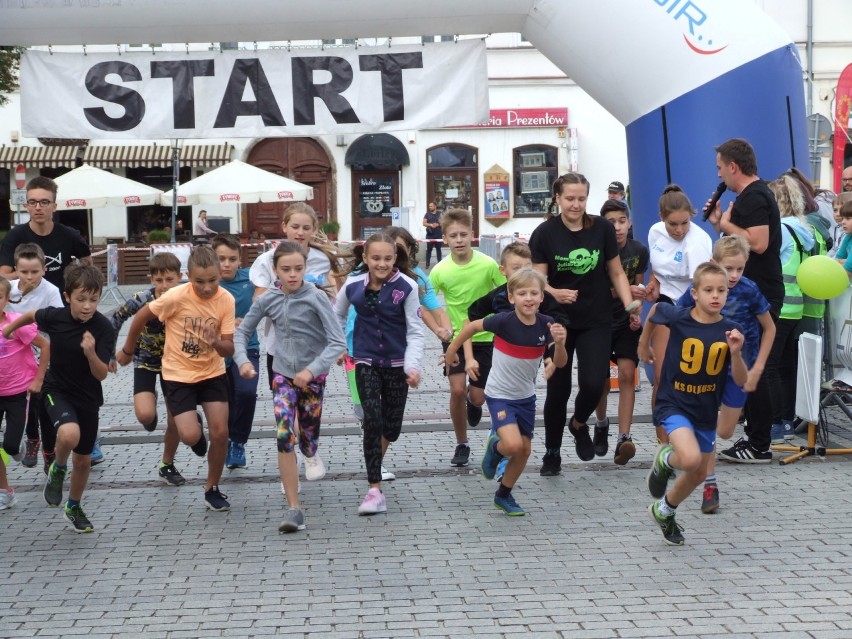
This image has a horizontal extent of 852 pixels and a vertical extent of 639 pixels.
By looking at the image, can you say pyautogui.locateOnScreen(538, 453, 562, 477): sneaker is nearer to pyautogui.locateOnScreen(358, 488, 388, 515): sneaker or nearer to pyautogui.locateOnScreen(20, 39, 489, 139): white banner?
pyautogui.locateOnScreen(358, 488, 388, 515): sneaker

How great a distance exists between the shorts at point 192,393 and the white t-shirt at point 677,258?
3154mm

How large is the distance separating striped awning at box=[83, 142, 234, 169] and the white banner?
2361 centimetres

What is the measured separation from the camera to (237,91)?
1042 cm

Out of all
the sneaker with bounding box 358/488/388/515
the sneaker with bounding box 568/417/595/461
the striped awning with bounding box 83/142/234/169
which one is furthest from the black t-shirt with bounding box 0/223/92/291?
the striped awning with bounding box 83/142/234/169

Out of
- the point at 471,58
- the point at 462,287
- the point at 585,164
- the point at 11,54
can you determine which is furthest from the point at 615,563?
the point at 585,164

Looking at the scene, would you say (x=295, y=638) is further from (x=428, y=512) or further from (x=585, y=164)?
(x=585, y=164)

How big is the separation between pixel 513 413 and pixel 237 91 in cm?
471

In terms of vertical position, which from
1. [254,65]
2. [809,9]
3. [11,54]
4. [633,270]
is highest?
[809,9]

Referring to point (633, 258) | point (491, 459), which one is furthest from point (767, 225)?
point (491, 459)

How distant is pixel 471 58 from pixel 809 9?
2700 centimetres

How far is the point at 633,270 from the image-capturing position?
29.3 feet

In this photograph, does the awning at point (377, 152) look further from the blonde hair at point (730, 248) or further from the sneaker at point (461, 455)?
the blonde hair at point (730, 248)

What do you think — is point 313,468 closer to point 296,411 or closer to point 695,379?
point 296,411

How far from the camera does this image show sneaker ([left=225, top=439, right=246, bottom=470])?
329 inches
